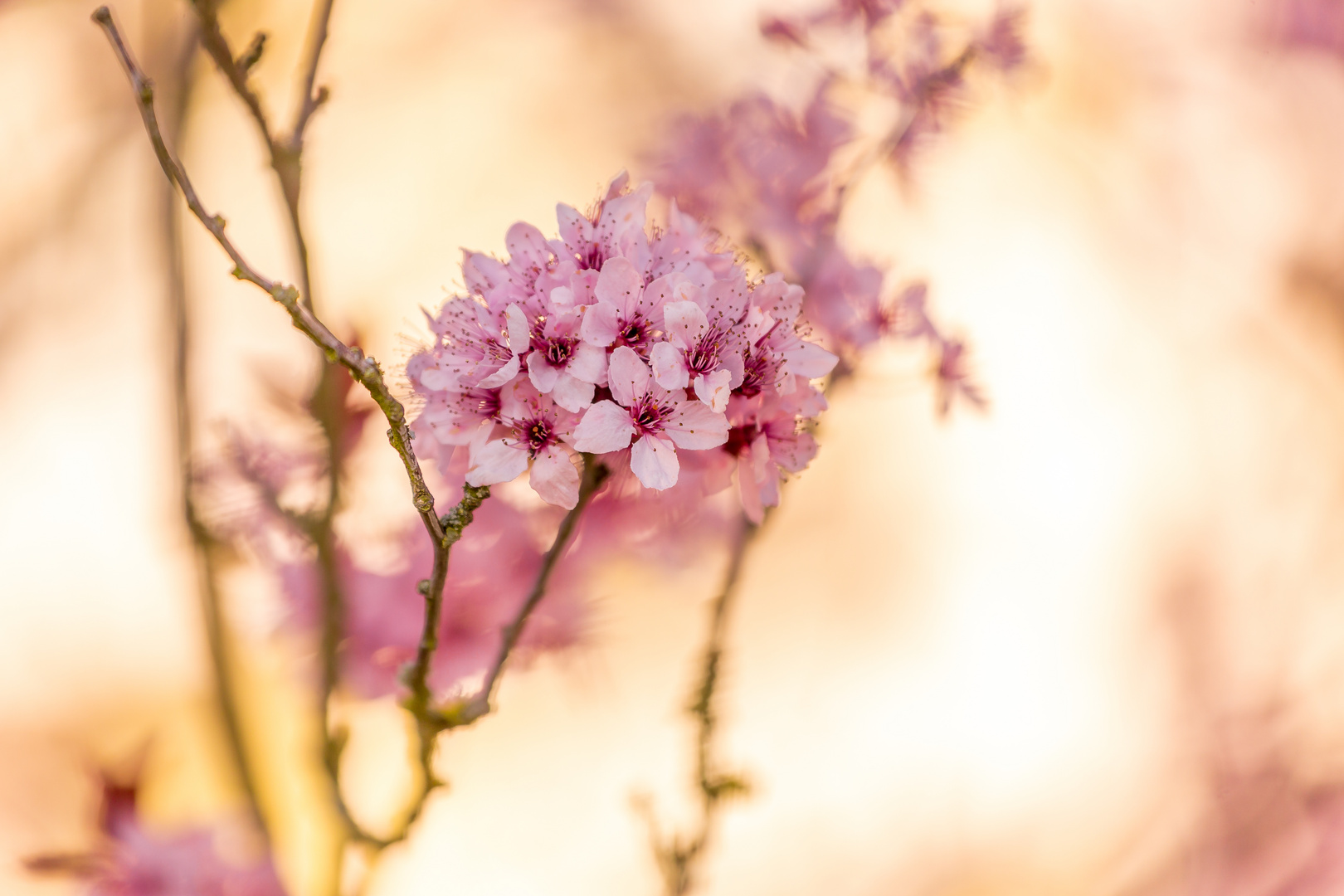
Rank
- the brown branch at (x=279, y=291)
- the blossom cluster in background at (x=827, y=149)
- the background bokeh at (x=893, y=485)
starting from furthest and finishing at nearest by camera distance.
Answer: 1. the background bokeh at (x=893, y=485)
2. the blossom cluster in background at (x=827, y=149)
3. the brown branch at (x=279, y=291)

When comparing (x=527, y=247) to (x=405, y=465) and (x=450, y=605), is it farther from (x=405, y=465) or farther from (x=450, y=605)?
(x=450, y=605)

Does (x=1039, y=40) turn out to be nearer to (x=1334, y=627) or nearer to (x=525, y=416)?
(x=1334, y=627)

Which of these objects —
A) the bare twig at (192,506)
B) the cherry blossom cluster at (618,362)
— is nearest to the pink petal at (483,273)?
the cherry blossom cluster at (618,362)

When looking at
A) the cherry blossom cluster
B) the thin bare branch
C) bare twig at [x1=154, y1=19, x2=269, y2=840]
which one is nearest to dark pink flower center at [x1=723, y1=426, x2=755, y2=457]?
the cherry blossom cluster

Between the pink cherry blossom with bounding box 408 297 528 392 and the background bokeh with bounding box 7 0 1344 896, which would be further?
the background bokeh with bounding box 7 0 1344 896

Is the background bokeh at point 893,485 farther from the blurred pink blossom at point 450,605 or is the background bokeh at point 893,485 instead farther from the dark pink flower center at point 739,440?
the dark pink flower center at point 739,440

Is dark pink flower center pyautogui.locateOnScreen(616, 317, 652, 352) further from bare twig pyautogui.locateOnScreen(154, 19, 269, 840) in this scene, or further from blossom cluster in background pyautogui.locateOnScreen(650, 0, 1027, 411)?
bare twig pyautogui.locateOnScreen(154, 19, 269, 840)
